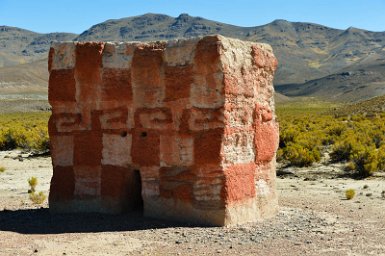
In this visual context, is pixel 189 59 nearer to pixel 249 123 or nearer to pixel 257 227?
pixel 249 123

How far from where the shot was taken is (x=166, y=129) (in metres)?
10.5

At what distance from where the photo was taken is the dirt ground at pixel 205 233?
29.2 feet

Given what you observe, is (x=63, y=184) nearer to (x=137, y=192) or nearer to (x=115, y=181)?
(x=115, y=181)

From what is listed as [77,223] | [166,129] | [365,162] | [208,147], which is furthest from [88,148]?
[365,162]

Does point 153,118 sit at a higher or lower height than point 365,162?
higher

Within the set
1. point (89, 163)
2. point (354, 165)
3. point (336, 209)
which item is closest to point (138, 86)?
point (89, 163)

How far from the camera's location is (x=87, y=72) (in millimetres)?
11391

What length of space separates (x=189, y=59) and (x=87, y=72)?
2.37 meters

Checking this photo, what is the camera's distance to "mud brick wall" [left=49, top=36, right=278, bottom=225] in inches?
395

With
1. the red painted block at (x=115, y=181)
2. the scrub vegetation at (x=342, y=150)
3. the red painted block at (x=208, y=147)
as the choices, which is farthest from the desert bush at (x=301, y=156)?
the red painted block at (x=208, y=147)

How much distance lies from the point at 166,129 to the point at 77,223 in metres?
2.42

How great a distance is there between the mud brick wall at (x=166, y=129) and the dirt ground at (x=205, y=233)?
0.43 m

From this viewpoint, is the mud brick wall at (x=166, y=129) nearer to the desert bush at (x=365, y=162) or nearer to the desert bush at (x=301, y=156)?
the desert bush at (x=365, y=162)

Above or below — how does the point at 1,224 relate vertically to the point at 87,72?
below
